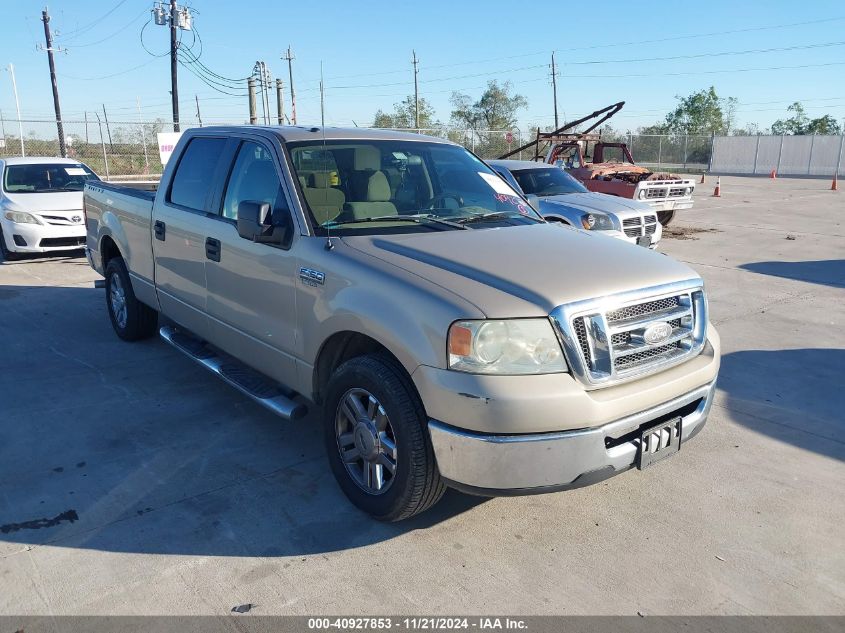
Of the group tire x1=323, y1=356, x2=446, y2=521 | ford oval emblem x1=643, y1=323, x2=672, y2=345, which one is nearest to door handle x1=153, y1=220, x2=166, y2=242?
tire x1=323, y1=356, x2=446, y2=521

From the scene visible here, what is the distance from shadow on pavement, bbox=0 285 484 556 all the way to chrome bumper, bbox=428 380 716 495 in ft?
2.26

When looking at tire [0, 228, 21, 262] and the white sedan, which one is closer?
the white sedan

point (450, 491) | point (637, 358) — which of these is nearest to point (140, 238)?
point (450, 491)

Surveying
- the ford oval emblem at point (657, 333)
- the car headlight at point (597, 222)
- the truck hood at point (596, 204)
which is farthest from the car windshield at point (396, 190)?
the truck hood at point (596, 204)

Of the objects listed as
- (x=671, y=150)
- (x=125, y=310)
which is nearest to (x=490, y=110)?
(x=671, y=150)

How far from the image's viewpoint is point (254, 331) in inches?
165

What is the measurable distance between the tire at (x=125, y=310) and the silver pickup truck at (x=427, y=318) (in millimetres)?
1399

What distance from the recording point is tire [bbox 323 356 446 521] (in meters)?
3.07

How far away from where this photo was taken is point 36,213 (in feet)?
33.9

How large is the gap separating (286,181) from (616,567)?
2668 millimetres

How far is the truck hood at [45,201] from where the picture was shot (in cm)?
1035

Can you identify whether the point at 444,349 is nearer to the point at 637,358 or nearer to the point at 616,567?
the point at 637,358

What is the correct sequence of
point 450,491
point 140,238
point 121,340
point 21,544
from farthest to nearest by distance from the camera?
1. point 121,340
2. point 140,238
3. point 450,491
4. point 21,544

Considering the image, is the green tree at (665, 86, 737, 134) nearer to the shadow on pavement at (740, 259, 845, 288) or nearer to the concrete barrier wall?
the concrete barrier wall
